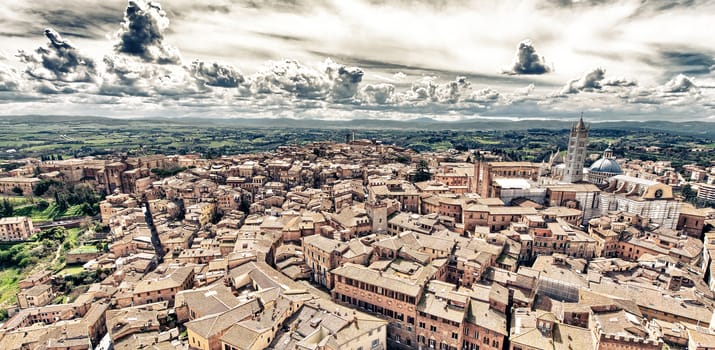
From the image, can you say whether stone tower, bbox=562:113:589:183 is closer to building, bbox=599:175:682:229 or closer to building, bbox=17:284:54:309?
building, bbox=599:175:682:229

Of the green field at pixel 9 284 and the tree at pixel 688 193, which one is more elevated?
the tree at pixel 688 193

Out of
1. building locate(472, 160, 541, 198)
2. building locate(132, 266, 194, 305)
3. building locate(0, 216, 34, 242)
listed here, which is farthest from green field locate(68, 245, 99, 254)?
building locate(472, 160, 541, 198)

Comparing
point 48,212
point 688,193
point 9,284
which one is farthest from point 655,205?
point 48,212

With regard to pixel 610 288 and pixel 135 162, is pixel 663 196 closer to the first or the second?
pixel 610 288

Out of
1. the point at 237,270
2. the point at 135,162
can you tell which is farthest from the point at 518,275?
the point at 135,162

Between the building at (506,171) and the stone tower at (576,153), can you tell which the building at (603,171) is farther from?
the building at (506,171)

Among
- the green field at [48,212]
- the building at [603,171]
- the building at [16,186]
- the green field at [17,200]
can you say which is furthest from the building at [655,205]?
the building at [16,186]
